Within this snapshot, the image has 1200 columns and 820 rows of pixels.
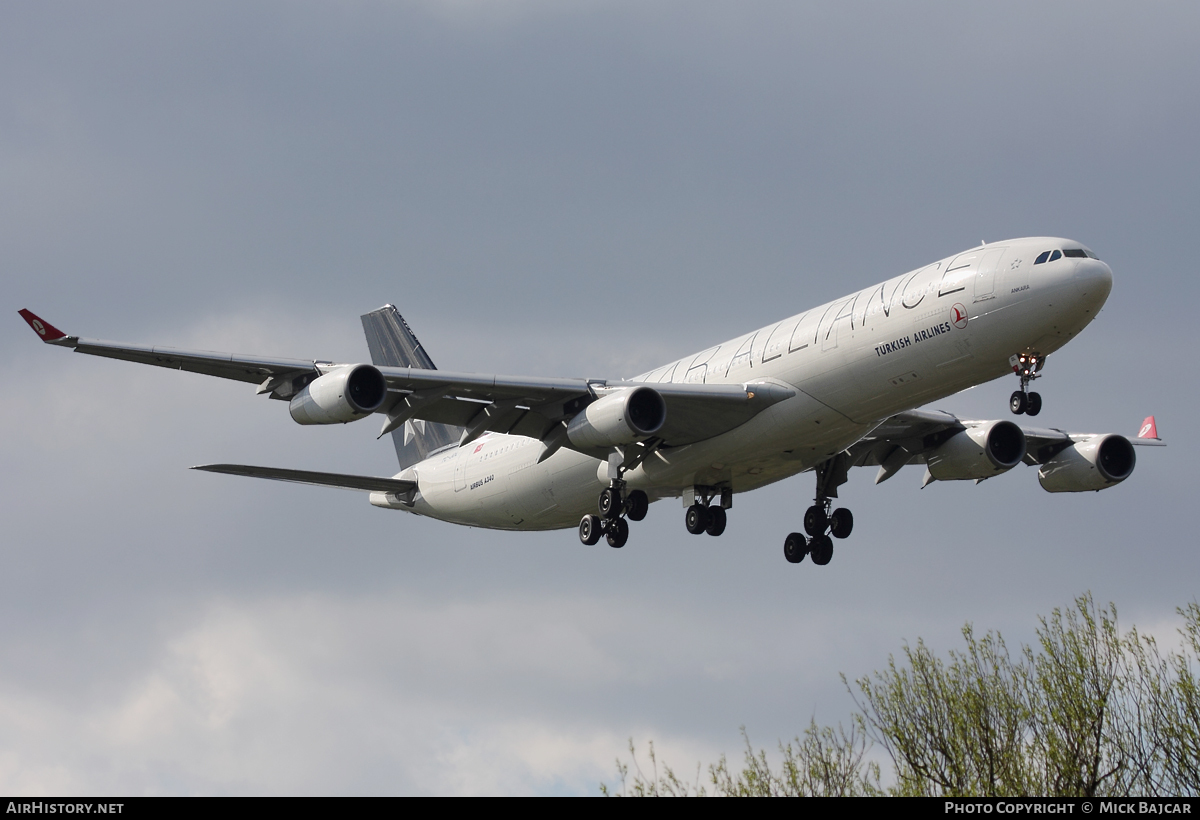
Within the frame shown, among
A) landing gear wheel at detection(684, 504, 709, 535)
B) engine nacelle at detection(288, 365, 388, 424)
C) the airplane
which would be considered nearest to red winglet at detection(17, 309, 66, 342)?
the airplane

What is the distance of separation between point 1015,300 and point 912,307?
2430mm

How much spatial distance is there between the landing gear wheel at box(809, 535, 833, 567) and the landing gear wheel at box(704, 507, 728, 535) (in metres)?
4.32

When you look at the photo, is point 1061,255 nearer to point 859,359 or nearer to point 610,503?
point 859,359

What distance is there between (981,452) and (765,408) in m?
8.80

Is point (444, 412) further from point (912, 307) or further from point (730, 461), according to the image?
point (912, 307)

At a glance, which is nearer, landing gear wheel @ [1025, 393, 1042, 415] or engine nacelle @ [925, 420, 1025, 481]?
landing gear wheel @ [1025, 393, 1042, 415]

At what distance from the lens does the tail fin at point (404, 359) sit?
4838cm

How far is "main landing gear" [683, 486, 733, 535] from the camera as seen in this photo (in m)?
39.1

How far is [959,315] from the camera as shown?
3100 cm

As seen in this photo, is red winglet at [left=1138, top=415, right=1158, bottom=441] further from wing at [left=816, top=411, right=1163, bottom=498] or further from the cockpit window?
the cockpit window

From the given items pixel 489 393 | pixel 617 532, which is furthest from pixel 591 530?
pixel 489 393

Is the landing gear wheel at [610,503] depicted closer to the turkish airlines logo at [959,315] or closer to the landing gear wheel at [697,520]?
the landing gear wheel at [697,520]
